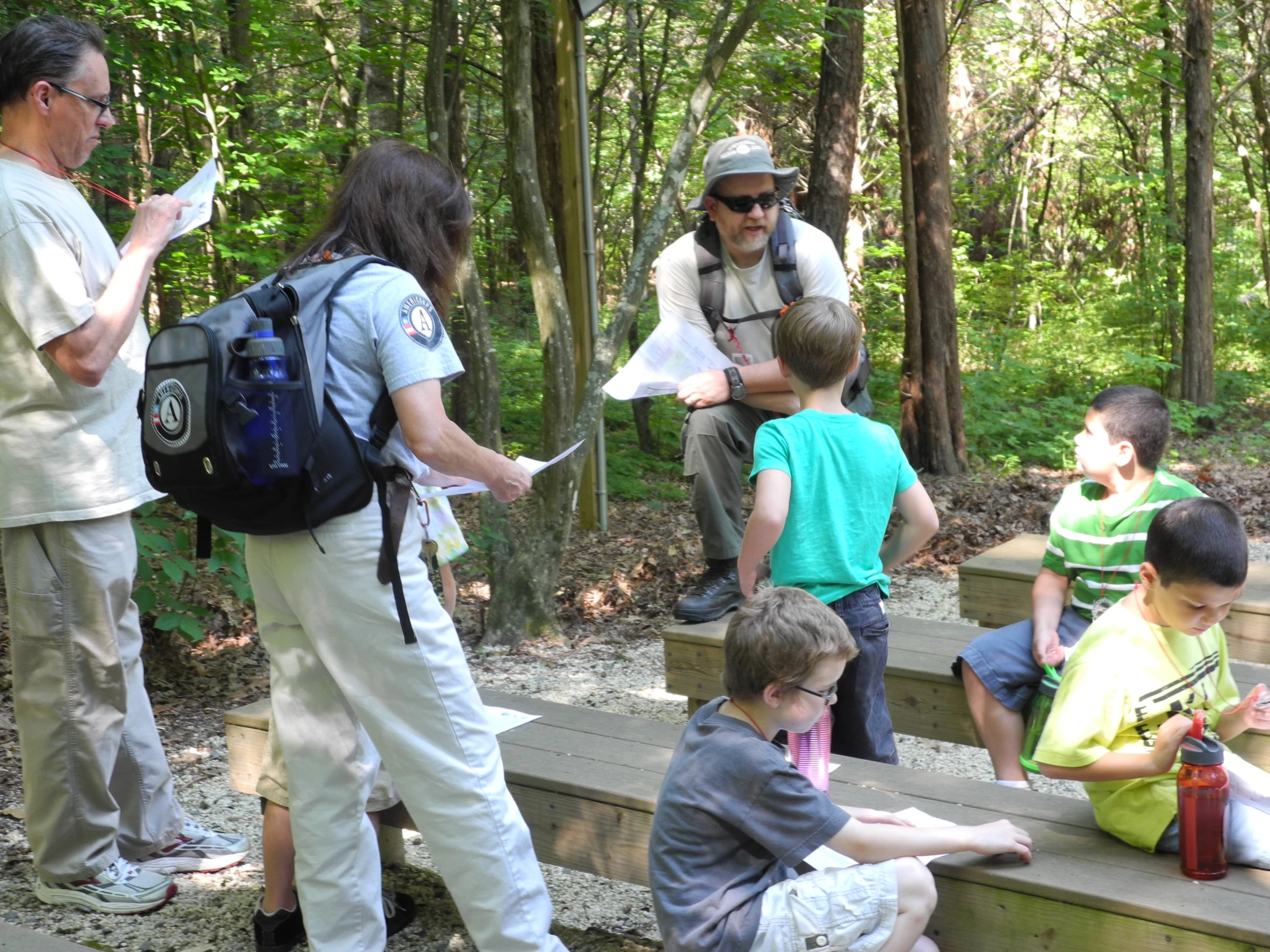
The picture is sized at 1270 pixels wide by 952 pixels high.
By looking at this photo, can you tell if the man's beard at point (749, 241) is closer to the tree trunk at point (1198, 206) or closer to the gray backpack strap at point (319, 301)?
the gray backpack strap at point (319, 301)

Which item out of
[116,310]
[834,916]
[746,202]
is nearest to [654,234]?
[746,202]

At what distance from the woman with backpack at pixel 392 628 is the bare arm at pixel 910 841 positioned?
688 millimetres

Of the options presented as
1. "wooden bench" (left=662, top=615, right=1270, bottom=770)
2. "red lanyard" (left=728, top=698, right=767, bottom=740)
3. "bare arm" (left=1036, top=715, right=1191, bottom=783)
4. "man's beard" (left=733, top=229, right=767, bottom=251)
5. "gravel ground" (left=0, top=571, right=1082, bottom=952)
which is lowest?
"gravel ground" (left=0, top=571, right=1082, bottom=952)

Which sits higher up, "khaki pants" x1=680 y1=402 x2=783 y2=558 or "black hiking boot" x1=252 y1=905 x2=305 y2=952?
"khaki pants" x1=680 y1=402 x2=783 y2=558

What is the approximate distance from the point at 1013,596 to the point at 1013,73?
50.5ft

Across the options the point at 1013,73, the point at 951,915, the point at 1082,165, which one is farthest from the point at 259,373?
the point at 1082,165

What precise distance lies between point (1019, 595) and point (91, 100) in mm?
3402

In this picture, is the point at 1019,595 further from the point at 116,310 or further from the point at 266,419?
the point at 116,310

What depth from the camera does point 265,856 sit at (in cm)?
283

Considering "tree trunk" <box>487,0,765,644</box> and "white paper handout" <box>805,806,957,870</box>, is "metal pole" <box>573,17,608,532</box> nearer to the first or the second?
"tree trunk" <box>487,0,765,644</box>

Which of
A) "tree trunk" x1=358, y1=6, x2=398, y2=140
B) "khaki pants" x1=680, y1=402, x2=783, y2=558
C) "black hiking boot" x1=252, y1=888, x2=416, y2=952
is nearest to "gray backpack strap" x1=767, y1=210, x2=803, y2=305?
"khaki pants" x1=680, y1=402, x2=783, y2=558

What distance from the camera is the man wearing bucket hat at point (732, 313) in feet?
13.3

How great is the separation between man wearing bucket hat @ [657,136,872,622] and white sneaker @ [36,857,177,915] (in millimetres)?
1911

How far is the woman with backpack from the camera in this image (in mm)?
2244
